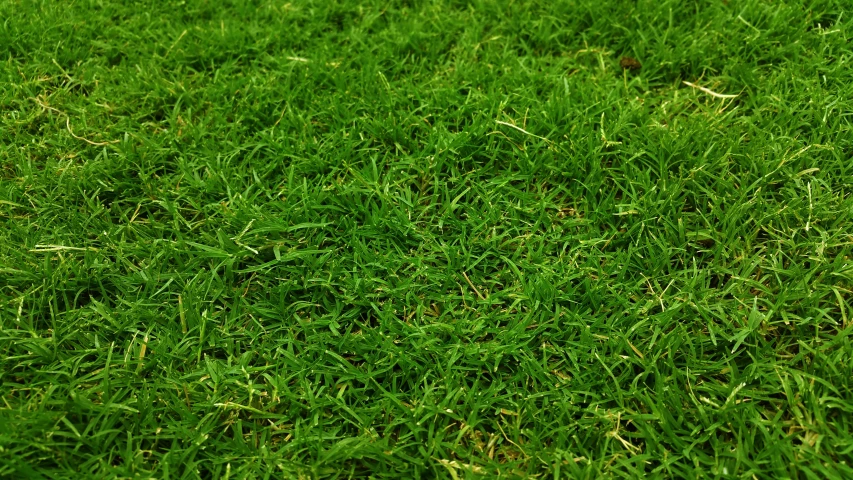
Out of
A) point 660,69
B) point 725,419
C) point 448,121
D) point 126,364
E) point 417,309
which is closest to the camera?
point 725,419

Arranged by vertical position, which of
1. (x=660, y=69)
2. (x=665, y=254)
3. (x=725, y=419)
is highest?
(x=660, y=69)

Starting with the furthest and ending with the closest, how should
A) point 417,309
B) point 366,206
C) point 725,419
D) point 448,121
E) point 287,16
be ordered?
point 287,16
point 448,121
point 366,206
point 417,309
point 725,419

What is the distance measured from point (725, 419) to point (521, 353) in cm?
61

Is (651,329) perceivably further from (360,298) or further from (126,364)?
(126,364)

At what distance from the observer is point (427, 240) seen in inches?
90.4

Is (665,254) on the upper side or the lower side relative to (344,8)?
lower

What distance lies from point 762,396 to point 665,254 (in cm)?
54

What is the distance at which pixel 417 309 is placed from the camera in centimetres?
211

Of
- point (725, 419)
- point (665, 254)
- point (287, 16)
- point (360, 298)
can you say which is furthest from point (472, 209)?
point (287, 16)

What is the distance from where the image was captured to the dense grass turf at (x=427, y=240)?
1.86 m

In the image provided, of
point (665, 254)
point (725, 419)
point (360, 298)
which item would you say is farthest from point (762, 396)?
point (360, 298)

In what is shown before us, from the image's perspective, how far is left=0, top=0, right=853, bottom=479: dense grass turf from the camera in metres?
1.86

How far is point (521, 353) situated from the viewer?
2.00 m

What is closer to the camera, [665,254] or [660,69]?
[665,254]
